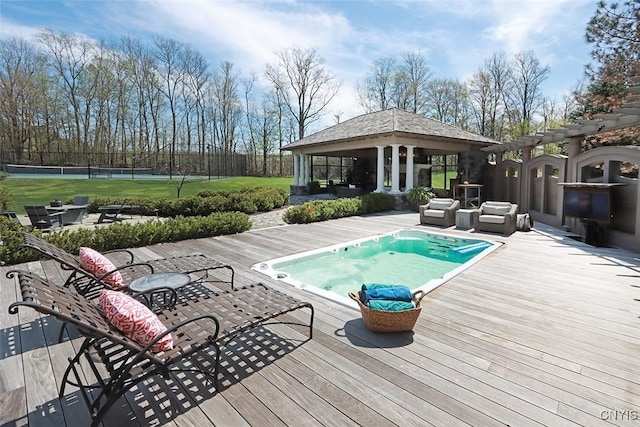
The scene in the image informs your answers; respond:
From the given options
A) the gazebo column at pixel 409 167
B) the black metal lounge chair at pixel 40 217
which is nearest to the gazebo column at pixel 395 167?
the gazebo column at pixel 409 167

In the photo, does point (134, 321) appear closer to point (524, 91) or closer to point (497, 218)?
point (497, 218)

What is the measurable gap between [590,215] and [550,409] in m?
7.32

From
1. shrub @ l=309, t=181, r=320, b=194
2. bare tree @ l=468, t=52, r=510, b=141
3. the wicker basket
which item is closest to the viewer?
the wicker basket

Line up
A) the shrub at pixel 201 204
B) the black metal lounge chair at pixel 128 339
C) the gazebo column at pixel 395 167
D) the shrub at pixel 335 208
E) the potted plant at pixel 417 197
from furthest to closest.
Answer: the gazebo column at pixel 395 167 < the potted plant at pixel 417 197 < the shrub at pixel 201 204 < the shrub at pixel 335 208 < the black metal lounge chair at pixel 128 339

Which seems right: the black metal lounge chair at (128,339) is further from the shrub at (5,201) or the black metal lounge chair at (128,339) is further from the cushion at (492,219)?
the shrub at (5,201)

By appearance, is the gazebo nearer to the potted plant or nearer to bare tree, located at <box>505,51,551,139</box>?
the potted plant

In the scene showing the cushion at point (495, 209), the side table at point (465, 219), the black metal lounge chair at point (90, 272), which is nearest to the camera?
the black metal lounge chair at point (90, 272)

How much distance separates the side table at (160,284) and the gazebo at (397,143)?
11.8 metres

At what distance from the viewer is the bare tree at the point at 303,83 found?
3481 centimetres

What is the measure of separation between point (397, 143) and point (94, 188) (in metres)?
19.3

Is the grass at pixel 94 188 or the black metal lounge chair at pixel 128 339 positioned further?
the grass at pixel 94 188

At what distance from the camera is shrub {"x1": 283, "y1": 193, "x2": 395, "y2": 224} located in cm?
1053

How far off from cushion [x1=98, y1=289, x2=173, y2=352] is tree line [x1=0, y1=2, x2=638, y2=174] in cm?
2629

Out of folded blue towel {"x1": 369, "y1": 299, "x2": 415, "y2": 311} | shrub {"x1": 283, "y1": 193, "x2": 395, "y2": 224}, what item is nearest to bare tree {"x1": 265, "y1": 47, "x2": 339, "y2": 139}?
shrub {"x1": 283, "y1": 193, "x2": 395, "y2": 224}
